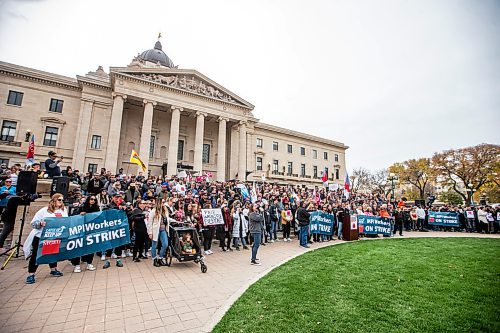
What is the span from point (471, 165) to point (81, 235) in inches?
1922

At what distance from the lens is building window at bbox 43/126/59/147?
2840cm

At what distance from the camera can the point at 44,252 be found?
6016mm

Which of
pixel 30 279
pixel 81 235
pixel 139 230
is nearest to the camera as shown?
pixel 30 279

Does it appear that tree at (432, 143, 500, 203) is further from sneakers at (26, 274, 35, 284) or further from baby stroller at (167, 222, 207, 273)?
sneakers at (26, 274, 35, 284)

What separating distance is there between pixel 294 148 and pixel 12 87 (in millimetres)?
44686

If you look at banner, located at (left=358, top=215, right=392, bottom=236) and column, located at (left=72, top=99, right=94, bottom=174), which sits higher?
column, located at (left=72, top=99, right=94, bottom=174)

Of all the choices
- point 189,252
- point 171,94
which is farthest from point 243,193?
point 171,94

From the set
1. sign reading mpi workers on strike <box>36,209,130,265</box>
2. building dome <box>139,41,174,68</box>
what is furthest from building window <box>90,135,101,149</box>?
sign reading mpi workers on strike <box>36,209,130,265</box>

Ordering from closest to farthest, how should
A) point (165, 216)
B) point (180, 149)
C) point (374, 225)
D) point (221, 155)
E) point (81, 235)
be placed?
point (81, 235) → point (165, 216) → point (374, 225) → point (221, 155) → point (180, 149)

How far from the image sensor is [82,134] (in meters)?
28.6

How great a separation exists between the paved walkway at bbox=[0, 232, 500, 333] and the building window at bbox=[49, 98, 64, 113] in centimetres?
3075

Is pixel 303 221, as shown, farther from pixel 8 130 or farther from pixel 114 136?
pixel 8 130

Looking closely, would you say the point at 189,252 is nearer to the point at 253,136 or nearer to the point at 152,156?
the point at 152,156

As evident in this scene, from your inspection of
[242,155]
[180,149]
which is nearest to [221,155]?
[242,155]
